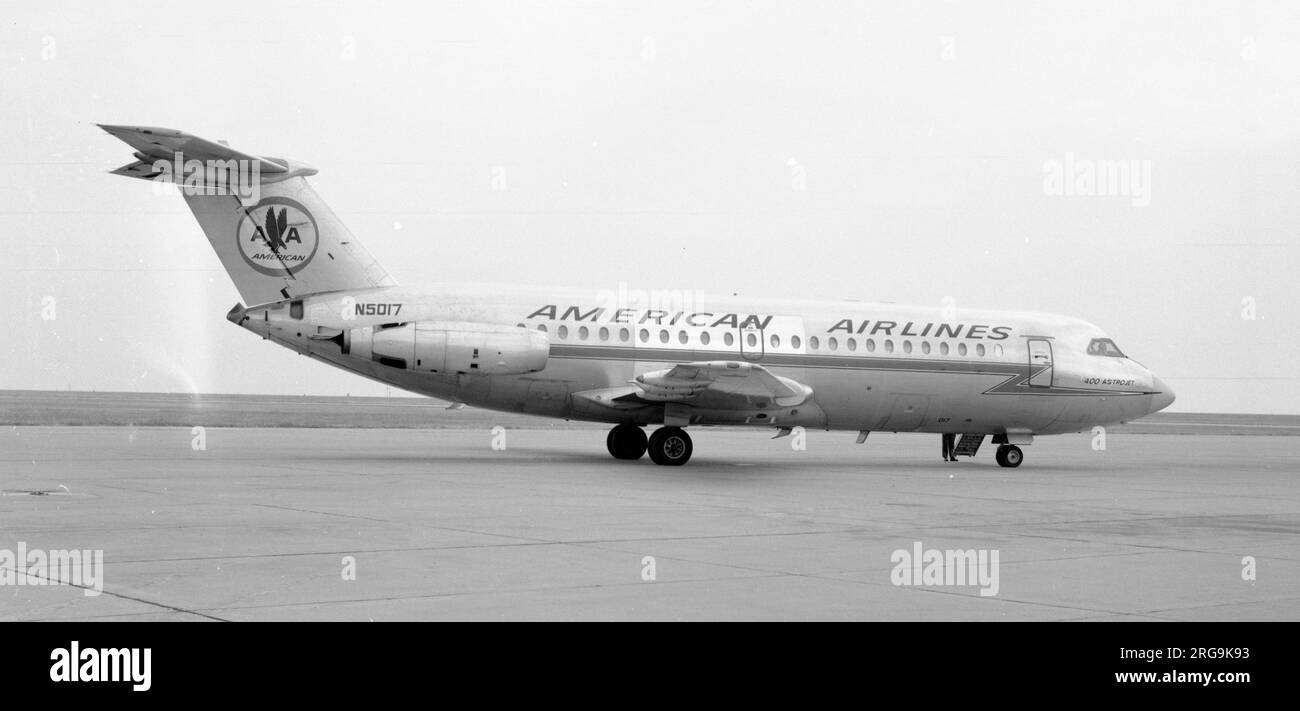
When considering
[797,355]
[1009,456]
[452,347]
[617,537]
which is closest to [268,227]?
[452,347]

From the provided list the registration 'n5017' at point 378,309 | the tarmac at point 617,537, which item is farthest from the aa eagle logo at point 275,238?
the tarmac at point 617,537

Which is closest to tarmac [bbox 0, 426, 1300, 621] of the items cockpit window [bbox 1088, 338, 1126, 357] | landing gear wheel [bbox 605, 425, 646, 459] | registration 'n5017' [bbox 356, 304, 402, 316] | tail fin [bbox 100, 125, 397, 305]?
landing gear wheel [bbox 605, 425, 646, 459]

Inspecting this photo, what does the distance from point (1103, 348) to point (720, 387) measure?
395 inches

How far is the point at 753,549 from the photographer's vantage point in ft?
Result: 36.8

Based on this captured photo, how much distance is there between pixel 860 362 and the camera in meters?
24.8

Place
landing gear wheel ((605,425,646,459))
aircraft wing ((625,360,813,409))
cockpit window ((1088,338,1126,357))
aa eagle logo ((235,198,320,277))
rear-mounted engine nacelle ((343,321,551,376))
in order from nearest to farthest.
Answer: aircraft wing ((625,360,813,409))
rear-mounted engine nacelle ((343,321,551,376))
aa eagle logo ((235,198,320,277))
landing gear wheel ((605,425,646,459))
cockpit window ((1088,338,1126,357))

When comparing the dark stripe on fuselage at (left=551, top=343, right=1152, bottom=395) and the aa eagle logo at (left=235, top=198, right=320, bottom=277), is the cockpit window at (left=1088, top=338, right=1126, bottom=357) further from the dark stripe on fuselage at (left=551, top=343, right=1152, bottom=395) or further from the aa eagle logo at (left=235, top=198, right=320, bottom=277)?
the aa eagle logo at (left=235, top=198, right=320, bottom=277)

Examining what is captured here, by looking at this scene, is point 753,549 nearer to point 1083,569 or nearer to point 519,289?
point 1083,569

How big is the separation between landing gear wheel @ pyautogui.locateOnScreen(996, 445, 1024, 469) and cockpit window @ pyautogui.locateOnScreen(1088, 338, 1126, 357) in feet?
9.10

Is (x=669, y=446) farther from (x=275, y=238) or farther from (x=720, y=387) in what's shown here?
(x=275, y=238)

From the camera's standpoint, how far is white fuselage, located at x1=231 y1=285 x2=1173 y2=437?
73.2 feet

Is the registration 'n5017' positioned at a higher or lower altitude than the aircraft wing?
higher

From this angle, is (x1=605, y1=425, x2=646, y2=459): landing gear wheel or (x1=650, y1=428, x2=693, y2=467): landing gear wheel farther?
(x1=605, y1=425, x2=646, y2=459): landing gear wheel

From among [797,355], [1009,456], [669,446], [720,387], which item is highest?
[797,355]
